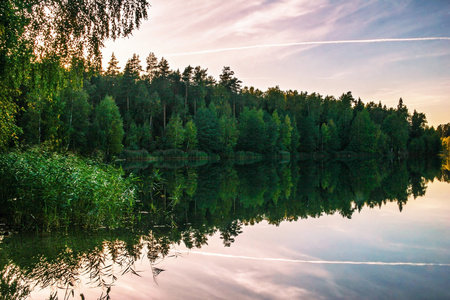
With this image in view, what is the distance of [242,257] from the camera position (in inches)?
311

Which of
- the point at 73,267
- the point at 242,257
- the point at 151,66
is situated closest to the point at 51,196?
the point at 73,267

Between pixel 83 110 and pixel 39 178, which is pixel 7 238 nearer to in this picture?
pixel 39 178

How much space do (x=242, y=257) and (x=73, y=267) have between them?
3511 mm

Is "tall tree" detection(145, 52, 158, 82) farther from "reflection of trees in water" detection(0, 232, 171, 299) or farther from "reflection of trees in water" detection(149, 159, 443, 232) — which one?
"reflection of trees in water" detection(0, 232, 171, 299)

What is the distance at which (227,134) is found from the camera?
70812mm

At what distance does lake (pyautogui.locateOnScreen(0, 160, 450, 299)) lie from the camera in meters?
Answer: 5.84

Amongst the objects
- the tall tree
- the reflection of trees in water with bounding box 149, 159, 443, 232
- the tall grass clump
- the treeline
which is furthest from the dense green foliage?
the tall tree

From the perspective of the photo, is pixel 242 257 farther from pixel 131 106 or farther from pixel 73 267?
pixel 131 106

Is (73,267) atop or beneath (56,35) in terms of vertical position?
beneath

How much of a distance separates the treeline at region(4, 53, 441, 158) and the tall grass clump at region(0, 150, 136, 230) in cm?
2649

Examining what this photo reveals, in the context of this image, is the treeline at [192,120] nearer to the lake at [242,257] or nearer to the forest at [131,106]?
the forest at [131,106]

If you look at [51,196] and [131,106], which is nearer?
[51,196]

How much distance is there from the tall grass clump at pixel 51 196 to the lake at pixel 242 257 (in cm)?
73

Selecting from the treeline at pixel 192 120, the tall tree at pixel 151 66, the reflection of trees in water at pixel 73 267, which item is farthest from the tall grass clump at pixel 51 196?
the tall tree at pixel 151 66
